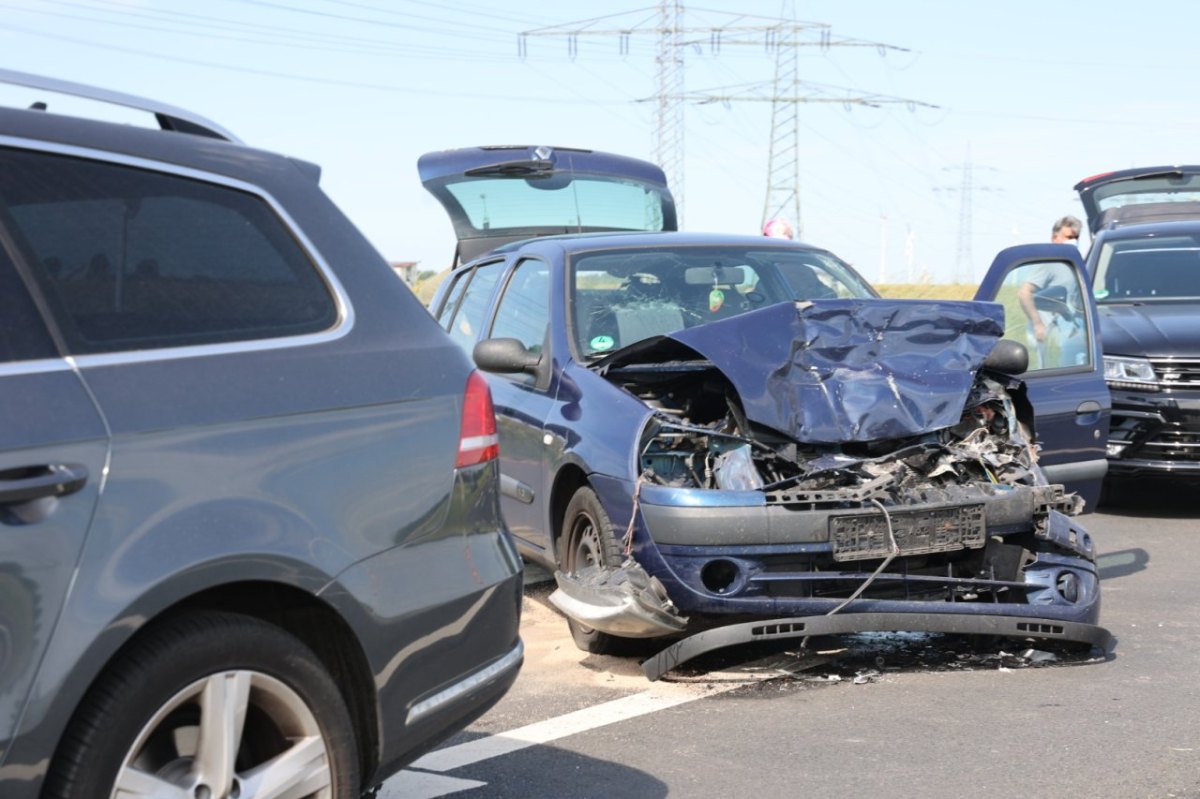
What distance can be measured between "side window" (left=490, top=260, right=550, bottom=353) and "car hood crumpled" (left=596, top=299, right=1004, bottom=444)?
746 mm

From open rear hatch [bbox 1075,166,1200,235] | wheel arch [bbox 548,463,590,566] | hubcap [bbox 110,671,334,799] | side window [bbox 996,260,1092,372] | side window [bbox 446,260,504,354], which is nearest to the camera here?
hubcap [bbox 110,671,334,799]

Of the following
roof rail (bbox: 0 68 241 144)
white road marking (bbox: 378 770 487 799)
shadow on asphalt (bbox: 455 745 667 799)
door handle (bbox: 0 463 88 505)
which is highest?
roof rail (bbox: 0 68 241 144)

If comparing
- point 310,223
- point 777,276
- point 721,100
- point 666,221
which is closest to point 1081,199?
point 666,221

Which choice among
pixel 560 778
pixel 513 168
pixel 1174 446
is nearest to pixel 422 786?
pixel 560 778

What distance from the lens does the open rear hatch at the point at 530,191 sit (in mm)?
12953

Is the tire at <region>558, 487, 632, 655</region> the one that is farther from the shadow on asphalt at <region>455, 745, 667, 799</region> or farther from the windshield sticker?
the windshield sticker

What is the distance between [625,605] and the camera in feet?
19.2

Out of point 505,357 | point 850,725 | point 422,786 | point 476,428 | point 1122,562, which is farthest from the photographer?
point 1122,562

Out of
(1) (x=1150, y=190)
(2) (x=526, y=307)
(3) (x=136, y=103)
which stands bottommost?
(2) (x=526, y=307)

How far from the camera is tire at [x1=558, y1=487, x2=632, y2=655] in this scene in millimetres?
6273

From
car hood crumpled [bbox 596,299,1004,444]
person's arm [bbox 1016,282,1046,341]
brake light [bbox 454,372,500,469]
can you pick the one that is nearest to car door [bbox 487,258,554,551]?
car hood crumpled [bbox 596,299,1004,444]

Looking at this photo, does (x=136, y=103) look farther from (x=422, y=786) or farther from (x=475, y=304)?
(x=475, y=304)

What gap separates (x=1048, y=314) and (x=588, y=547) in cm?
320

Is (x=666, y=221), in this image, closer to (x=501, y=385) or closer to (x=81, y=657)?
(x=501, y=385)
